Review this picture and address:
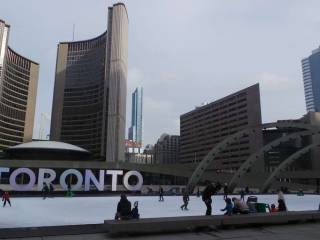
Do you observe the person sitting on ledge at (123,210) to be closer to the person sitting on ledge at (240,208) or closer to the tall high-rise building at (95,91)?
the person sitting on ledge at (240,208)

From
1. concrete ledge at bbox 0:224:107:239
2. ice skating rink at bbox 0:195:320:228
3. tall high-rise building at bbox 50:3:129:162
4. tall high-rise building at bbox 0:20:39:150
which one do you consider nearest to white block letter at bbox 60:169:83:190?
ice skating rink at bbox 0:195:320:228

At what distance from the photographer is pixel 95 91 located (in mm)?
169500

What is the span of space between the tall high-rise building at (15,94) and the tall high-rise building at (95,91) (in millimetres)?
19626

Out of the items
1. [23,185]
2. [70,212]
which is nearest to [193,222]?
[70,212]

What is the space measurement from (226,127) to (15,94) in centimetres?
11102

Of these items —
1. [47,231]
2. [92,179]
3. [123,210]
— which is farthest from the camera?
[92,179]

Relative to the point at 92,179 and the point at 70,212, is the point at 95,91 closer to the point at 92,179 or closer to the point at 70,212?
the point at 92,179

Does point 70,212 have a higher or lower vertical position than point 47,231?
higher

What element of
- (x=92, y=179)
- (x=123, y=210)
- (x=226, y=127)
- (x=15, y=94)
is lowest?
(x=123, y=210)

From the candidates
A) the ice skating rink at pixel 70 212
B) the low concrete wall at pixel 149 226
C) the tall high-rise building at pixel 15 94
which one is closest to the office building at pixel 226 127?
the tall high-rise building at pixel 15 94

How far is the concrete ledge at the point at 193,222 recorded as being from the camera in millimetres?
11039

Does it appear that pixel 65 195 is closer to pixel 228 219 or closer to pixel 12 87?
pixel 228 219

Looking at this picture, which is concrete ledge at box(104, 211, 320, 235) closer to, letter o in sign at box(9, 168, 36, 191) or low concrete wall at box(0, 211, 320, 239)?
low concrete wall at box(0, 211, 320, 239)

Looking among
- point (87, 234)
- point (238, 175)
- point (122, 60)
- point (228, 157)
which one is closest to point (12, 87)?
point (122, 60)
